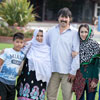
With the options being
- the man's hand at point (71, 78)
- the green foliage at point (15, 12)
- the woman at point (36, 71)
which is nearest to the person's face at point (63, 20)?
the woman at point (36, 71)

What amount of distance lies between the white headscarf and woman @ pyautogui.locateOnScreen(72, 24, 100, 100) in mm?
427

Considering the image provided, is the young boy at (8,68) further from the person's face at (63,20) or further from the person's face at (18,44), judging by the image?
the person's face at (63,20)

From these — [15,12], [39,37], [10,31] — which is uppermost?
[15,12]

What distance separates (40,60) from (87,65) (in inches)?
28.4

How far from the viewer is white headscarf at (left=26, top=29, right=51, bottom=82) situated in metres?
3.97

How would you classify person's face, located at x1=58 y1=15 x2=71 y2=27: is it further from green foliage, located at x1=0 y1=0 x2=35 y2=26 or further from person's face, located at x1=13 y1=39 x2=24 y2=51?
green foliage, located at x1=0 y1=0 x2=35 y2=26

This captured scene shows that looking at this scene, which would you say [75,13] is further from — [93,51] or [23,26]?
[93,51]

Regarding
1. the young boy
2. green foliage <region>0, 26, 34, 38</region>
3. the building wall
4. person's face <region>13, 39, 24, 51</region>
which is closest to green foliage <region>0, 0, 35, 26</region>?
green foliage <region>0, 26, 34, 38</region>

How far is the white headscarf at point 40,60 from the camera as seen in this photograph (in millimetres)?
3975

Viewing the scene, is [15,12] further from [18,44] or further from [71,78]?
[71,78]

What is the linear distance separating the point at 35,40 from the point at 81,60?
0.76 m

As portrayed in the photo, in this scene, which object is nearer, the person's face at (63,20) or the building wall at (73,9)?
the person's face at (63,20)

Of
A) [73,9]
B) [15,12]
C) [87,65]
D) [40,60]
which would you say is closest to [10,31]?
[15,12]

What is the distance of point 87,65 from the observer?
405 cm
